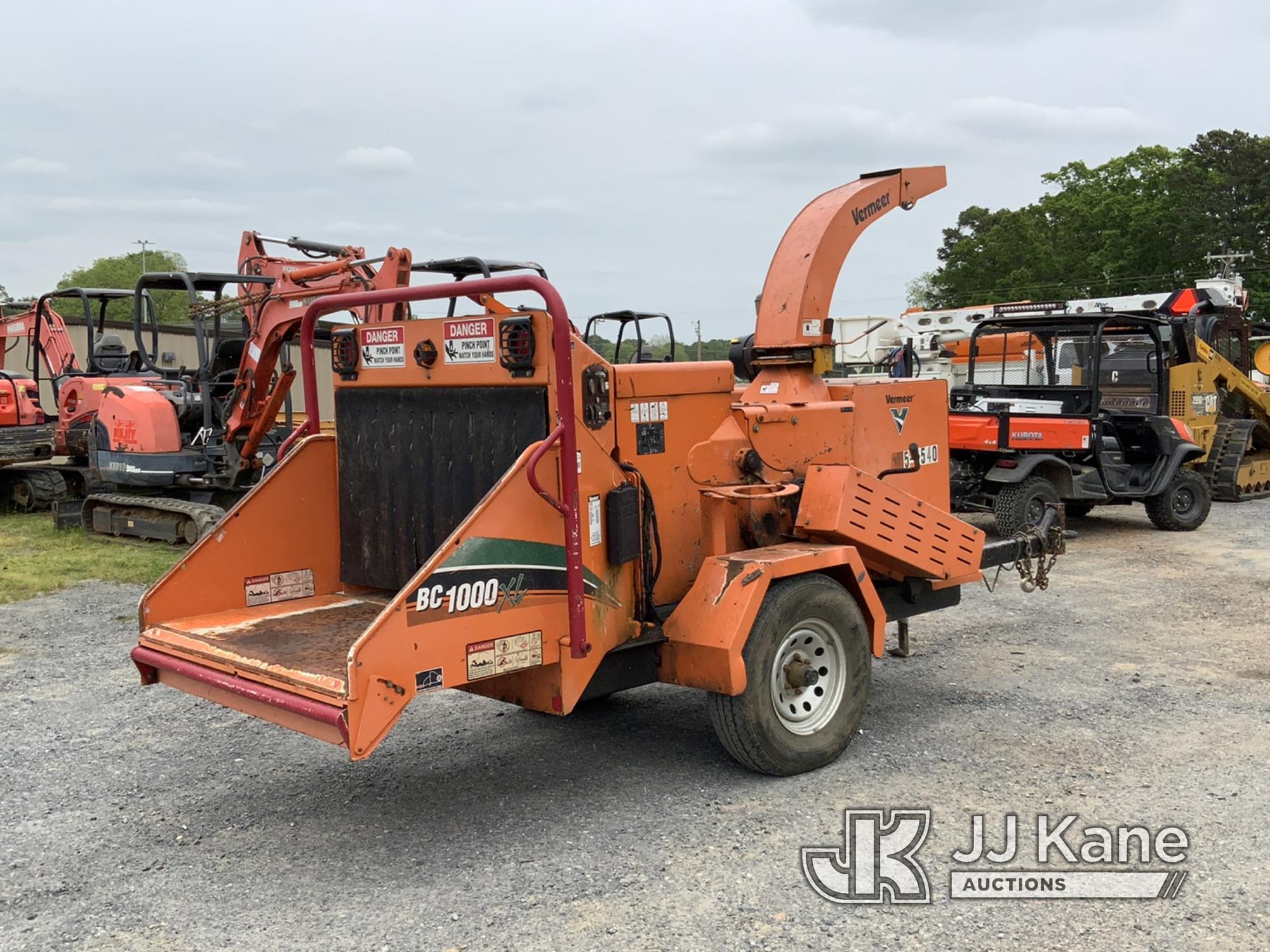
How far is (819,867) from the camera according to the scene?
405 centimetres

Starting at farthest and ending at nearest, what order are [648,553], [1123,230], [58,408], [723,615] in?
[1123,230]
[58,408]
[648,553]
[723,615]

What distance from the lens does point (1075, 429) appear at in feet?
36.4

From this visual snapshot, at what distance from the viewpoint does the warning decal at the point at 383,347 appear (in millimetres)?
4984

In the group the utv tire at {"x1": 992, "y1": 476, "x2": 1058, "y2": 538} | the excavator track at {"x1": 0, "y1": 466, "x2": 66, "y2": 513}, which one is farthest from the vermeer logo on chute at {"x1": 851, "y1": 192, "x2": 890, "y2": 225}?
the excavator track at {"x1": 0, "y1": 466, "x2": 66, "y2": 513}

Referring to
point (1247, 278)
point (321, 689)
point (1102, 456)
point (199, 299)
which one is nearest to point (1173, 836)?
point (321, 689)

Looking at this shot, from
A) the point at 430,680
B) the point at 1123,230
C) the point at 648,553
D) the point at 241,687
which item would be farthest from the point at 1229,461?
the point at 1123,230

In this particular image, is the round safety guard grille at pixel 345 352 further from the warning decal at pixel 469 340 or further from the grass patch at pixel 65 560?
the grass patch at pixel 65 560

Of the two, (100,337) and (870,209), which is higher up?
(870,209)

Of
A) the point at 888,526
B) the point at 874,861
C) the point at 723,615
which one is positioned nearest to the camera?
the point at 874,861

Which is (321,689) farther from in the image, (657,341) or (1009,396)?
(657,341)

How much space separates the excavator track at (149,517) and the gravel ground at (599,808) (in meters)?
4.21

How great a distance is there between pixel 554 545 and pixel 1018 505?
7.56 metres

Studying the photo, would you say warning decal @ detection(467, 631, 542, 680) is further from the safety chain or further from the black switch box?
the safety chain

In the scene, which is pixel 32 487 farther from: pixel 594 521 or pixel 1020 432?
pixel 594 521
